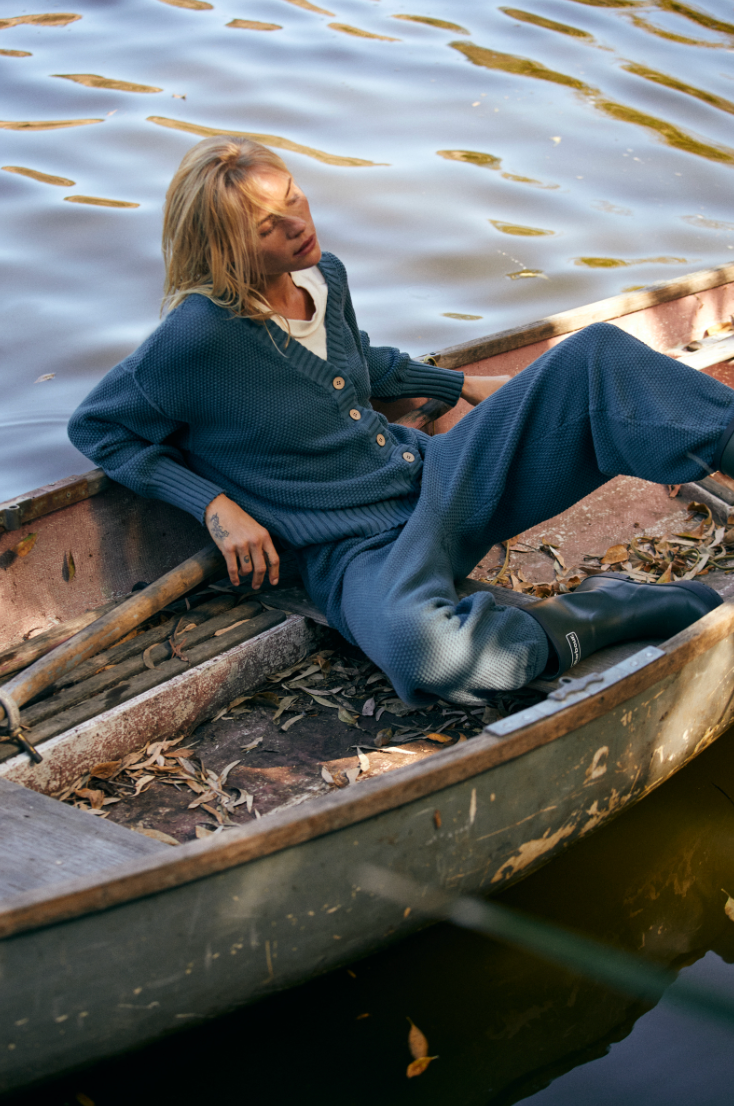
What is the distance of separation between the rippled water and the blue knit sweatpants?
3170 millimetres

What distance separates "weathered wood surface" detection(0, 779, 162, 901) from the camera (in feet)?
6.08

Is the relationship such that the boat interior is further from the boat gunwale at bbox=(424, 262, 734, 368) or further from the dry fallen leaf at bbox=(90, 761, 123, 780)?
the boat gunwale at bbox=(424, 262, 734, 368)

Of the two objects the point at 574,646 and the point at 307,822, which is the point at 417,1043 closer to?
the point at 307,822

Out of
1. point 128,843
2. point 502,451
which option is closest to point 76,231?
point 502,451

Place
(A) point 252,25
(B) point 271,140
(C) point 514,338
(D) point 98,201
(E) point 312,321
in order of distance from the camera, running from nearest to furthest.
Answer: (E) point 312,321
(C) point 514,338
(D) point 98,201
(B) point 271,140
(A) point 252,25

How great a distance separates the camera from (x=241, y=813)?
7.84 feet

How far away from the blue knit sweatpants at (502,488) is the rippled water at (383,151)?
317 cm

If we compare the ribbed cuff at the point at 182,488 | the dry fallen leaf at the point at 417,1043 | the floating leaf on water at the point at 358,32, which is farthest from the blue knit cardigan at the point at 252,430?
the floating leaf on water at the point at 358,32

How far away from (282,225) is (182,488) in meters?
0.70

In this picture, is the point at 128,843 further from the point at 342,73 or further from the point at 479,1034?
the point at 342,73

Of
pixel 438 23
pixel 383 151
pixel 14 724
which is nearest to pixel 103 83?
pixel 383 151

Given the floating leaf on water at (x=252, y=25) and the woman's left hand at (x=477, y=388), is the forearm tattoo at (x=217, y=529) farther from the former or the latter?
the floating leaf on water at (x=252, y=25)

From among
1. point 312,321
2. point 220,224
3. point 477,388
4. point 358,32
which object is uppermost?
point 358,32

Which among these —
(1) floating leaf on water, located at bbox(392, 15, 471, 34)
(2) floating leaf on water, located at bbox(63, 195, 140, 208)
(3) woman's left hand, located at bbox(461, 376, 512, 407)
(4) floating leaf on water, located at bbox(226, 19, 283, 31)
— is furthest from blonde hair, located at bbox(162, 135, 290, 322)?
(1) floating leaf on water, located at bbox(392, 15, 471, 34)
